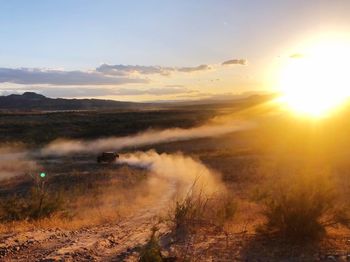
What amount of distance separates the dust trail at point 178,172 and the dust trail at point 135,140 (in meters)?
13.3

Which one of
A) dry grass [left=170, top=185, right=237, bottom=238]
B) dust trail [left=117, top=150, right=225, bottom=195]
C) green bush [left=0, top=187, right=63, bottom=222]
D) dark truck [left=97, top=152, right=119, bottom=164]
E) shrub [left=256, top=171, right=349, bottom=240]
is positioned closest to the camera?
shrub [left=256, top=171, right=349, bottom=240]

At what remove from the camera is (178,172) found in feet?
126

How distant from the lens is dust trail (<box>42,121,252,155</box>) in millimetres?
61906

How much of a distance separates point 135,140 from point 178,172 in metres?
34.5

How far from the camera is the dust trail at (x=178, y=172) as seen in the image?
30.0 metres

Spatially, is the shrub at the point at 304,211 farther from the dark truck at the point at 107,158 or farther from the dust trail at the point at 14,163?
the dark truck at the point at 107,158

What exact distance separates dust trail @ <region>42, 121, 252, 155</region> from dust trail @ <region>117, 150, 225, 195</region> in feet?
43.8

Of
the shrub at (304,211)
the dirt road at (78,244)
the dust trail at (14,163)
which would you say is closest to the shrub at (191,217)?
the dirt road at (78,244)

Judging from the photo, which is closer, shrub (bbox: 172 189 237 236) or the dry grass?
the dry grass

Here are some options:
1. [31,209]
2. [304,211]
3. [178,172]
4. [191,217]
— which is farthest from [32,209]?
[178,172]

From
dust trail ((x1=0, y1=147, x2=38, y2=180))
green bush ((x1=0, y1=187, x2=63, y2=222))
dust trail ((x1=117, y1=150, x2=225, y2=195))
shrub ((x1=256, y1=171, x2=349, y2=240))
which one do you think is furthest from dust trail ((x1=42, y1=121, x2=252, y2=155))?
shrub ((x1=256, y1=171, x2=349, y2=240))

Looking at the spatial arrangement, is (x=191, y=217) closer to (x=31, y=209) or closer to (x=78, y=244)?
(x=78, y=244)

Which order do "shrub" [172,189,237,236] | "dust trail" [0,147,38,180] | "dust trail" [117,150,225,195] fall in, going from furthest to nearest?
1. "dust trail" [0,147,38,180]
2. "dust trail" [117,150,225,195]
3. "shrub" [172,189,237,236]

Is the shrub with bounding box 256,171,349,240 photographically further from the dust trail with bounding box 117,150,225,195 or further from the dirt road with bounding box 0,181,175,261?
the dust trail with bounding box 117,150,225,195
